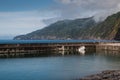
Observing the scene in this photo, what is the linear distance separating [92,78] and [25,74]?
14712 millimetres

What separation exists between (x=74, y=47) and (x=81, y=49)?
413cm

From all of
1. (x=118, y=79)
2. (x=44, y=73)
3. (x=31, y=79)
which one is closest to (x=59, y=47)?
(x=44, y=73)

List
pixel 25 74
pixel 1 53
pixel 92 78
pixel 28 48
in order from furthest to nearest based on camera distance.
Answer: pixel 28 48 → pixel 1 53 → pixel 25 74 → pixel 92 78

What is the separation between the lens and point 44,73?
58500 mm

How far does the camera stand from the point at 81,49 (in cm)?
12244

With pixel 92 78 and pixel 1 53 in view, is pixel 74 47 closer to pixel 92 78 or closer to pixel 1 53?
pixel 1 53

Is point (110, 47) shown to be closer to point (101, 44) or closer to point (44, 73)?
point (101, 44)

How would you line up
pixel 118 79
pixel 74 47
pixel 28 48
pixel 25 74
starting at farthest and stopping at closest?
1. pixel 74 47
2. pixel 28 48
3. pixel 25 74
4. pixel 118 79

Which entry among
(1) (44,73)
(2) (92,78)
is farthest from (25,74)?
(2) (92,78)

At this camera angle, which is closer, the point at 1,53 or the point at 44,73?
the point at 44,73

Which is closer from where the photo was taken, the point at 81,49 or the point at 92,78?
the point at 92,78

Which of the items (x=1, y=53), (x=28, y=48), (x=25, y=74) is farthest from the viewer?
(x=28, y=48)

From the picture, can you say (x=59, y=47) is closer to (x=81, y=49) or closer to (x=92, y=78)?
(x=81, y=49)

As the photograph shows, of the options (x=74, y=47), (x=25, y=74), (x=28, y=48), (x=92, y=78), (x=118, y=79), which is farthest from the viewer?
(x=74, y=47)
